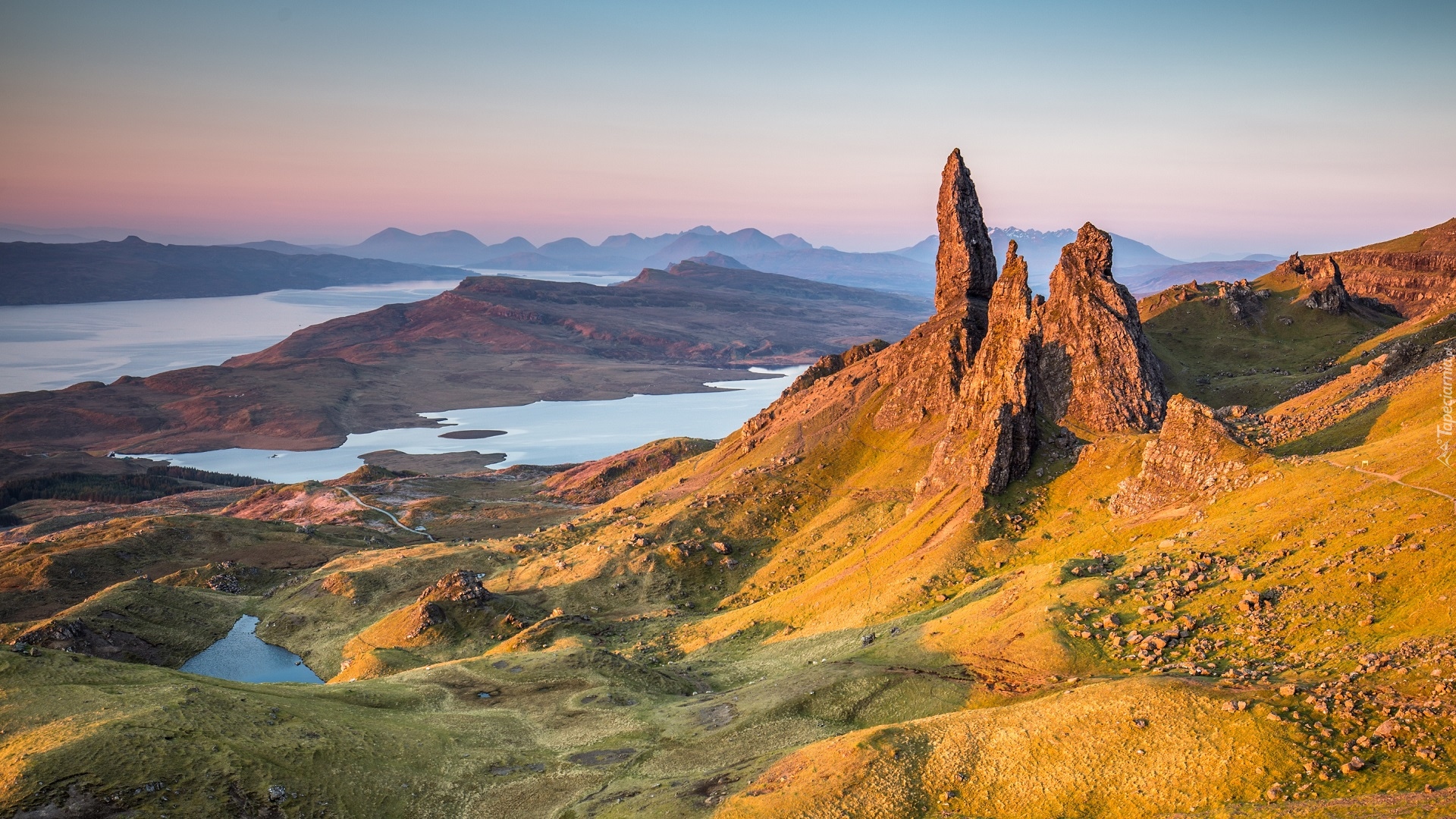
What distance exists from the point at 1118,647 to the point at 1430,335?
6801 centimetres

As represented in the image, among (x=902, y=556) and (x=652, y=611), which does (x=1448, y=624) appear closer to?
(x=902, y=556)

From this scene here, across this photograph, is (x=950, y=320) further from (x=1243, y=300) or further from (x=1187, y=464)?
(x=1243, y=300)

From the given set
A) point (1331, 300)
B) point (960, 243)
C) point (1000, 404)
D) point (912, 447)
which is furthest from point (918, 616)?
point (1331, 300)

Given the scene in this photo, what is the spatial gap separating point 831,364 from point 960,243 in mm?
34920

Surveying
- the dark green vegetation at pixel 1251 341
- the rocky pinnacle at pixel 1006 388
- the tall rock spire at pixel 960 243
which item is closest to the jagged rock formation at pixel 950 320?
the tall rock spire at pixel 960 243

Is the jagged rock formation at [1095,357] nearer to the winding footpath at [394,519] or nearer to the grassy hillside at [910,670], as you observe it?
the grassy hillside at [910,670]

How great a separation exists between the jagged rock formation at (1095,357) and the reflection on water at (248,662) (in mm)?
94717

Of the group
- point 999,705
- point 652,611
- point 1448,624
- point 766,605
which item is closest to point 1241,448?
point 1448,624

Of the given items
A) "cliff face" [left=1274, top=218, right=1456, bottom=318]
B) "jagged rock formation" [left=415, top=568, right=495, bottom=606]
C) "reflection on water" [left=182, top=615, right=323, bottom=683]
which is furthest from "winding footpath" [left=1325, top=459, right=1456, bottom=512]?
"cliff face" [left=1274, top=218, right=1456, bottom=318]

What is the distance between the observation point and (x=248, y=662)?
4166 inches

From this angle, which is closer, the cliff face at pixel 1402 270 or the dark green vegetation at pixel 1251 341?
the dark green vegetation at pixel 1251 341

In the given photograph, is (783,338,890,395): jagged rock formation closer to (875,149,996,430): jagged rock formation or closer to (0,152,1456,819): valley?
(0,152,1456,819): valley

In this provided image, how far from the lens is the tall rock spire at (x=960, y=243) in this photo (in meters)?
133

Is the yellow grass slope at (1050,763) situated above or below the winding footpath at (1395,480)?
below
